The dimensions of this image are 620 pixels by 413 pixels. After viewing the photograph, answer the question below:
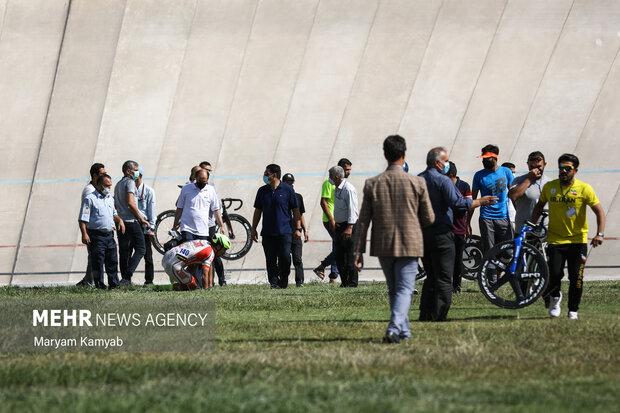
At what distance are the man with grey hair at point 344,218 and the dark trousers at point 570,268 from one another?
546 cm

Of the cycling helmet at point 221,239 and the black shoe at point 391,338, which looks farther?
the cycling helmet at point 221,239

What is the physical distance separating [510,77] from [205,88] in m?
6.83

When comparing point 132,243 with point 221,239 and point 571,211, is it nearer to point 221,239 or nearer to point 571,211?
point 221,239

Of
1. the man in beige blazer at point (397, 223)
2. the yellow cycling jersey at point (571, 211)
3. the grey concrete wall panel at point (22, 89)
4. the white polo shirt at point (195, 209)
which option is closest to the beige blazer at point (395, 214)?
the man in beige blazer at point (397, 223)

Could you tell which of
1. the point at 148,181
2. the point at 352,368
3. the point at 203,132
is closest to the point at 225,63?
the point at 203,132

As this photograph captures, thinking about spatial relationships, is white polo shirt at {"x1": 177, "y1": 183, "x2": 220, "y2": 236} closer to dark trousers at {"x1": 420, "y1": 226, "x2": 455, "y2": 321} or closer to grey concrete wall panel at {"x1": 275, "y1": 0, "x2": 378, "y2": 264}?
dark trousers at {"x1": 420, "y1": 226, "x2": 455, "y2": 321}

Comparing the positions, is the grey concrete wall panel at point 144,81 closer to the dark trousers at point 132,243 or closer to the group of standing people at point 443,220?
the dark trousers at point 132,243

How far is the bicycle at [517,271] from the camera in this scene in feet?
32.2

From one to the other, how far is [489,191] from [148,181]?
10.0m

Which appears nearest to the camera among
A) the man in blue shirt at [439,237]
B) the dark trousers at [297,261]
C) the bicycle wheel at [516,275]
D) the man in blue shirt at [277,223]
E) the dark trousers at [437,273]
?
the dark trousers at [437,273]

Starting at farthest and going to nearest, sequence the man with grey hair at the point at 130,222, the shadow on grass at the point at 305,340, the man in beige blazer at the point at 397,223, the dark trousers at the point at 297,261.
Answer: the dark trousers at the point at 297,261
the man with grey hair at the point at 130,222
the man in beige blazer at the point at 397,223
the shadow on grass at the point at 305,340

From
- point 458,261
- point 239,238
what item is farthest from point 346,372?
point 239,238

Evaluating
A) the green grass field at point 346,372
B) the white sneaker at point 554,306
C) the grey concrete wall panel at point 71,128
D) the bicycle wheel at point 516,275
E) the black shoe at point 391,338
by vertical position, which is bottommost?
the green grass field at point 346,372

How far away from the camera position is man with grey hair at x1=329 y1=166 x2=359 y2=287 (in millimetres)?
14914
